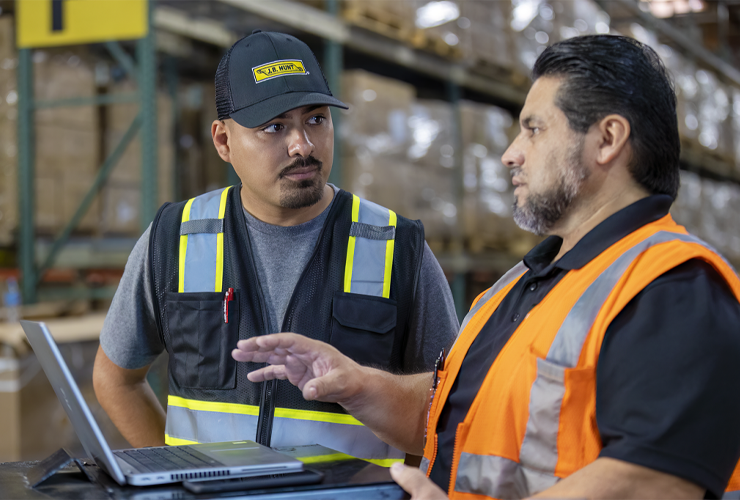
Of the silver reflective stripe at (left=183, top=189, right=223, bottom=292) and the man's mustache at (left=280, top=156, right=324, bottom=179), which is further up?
the man's mustache at (left=280, top=156, right=324, bottom=179)

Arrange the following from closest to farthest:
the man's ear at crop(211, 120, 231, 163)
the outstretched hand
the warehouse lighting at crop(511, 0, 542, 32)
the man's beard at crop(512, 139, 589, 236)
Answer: the outstretched hand < the man's beard at crop(512, 139, 589, 236) < the man's ear at crop(211, 120, 231, 163) < the warehouse lighting at crop(511, 0, 542, 32)

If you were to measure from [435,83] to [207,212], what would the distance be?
5158 millimetres

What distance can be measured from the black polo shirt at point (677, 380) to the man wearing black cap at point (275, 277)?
35.2 inches

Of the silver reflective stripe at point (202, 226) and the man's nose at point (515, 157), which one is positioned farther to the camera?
the silver reflective stripe at point (202, 226)

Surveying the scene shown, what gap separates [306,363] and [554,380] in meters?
0.53

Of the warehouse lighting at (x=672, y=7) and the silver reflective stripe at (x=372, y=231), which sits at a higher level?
the warehouse lighting at (x=672, y=7)

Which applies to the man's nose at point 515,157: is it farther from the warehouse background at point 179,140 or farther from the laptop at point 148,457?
the warehouse background at point 179,140

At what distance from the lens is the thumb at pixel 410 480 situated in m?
1.14

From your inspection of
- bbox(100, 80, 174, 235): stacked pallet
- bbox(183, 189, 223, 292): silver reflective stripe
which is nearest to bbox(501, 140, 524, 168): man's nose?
bbox(183, 189, 223, 292): silver reflective stripe

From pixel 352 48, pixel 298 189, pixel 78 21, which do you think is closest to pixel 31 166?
pixel 78 21

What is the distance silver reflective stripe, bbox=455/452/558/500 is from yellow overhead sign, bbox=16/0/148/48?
147 inches

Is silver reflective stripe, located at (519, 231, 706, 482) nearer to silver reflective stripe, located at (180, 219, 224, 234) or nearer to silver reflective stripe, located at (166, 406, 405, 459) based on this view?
silver reflective stripe, located at (166, 406, 405, 459)

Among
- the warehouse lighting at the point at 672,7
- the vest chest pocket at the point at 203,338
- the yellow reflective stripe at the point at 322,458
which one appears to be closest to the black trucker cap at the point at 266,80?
the vest chest pocket at the point at 203,338

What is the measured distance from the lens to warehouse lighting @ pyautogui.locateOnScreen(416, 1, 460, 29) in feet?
19.2
